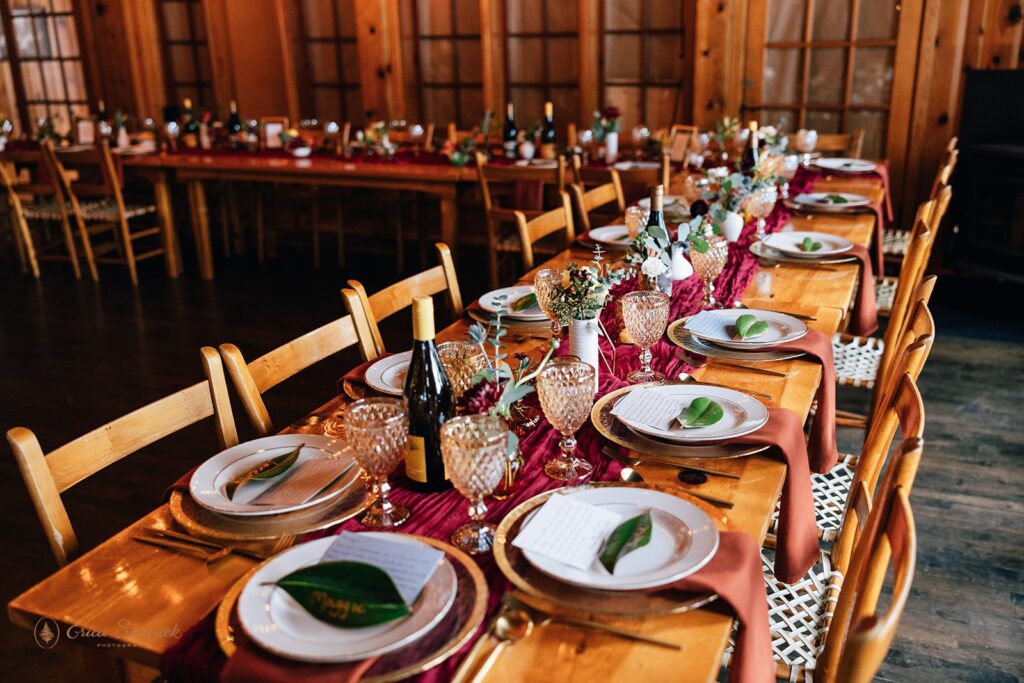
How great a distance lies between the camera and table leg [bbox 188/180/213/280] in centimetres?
522

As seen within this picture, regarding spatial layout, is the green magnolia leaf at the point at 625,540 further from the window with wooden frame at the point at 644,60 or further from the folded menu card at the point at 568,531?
the window with wooden frame at the point at 644,60

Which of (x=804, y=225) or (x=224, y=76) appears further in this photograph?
(x=224, y=76)

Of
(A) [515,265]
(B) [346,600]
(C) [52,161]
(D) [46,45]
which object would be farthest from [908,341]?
(D) [46,45]

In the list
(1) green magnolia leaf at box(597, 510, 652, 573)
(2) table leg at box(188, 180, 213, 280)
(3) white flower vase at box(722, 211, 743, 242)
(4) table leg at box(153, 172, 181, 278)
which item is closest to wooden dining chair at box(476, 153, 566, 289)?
(3) white flower vase at box(722, 211, 743, 242)

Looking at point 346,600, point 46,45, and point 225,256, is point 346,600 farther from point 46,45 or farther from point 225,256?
point 46,45

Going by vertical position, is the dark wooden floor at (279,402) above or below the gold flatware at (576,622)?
below

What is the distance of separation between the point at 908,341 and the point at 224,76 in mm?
6335

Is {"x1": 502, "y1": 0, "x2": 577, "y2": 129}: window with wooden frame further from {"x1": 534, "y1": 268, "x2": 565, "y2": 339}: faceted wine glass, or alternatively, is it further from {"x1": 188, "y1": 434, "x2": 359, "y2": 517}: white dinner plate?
{"x1": 188, "y1": 434, "x2": 359, "y2": 517}: white dinner plate

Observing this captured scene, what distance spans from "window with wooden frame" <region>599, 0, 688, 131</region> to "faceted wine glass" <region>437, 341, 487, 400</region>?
4.51 metres

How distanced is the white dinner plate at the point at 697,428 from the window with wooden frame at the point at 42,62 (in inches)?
286

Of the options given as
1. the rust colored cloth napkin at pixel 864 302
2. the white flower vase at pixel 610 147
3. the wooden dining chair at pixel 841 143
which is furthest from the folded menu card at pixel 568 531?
the wooden dining chair at pixel 841 143

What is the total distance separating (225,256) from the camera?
6047 millimetres

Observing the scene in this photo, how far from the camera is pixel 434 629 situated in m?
1.00

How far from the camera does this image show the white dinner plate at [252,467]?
50.1 inches
